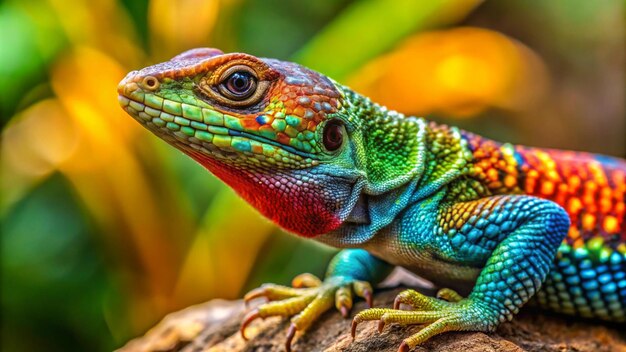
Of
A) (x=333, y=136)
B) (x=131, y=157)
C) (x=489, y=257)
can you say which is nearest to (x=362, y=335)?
(x=489, y=257)

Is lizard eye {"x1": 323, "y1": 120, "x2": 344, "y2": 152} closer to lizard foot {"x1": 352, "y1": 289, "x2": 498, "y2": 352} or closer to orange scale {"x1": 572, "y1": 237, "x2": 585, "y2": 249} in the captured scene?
lizard foot {"x1": 352, "y1": 289, "x2": 498, "y2": 352}

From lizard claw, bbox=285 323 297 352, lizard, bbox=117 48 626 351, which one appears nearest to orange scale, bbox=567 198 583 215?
lizard, bbox=117 48 626 351

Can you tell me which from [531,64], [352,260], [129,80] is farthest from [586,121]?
[129,80]

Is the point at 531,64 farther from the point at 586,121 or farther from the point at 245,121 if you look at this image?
the point at 245,121

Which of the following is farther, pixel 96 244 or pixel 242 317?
pixel 96 244

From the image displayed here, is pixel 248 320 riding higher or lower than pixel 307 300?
lower

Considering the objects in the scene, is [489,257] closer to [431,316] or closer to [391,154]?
[431,316]

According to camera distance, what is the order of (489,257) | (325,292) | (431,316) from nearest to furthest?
(431,316), (489,257), (325,292)
